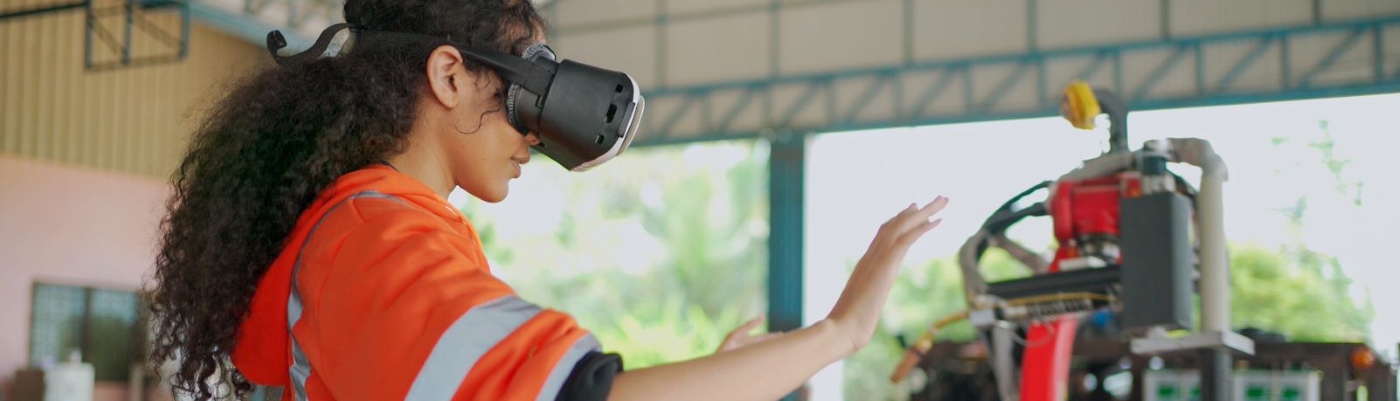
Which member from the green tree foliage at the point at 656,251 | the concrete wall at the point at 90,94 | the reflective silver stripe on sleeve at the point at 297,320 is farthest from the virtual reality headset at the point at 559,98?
the green tree foliage at the point at 656,251

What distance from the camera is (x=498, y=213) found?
1096 inches

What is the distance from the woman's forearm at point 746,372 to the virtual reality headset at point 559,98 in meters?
0.46

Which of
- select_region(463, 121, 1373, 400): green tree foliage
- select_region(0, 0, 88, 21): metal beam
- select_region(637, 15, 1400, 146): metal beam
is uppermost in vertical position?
select_region(0, 0, 88, 21): metal beam

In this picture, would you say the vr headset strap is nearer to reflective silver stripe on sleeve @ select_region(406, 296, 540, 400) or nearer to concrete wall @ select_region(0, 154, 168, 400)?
reflective silver stripe on sleeve @ select_region(406, 296, 540, 400)

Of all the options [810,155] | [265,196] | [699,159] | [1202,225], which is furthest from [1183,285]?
[699,159]

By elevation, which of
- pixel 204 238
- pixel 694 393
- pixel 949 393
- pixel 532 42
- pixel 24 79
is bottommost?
pixel 949 393

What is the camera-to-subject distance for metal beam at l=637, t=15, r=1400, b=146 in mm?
12430

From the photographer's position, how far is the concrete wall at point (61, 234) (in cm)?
1354

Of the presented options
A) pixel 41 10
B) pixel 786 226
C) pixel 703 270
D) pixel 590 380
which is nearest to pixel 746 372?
pixel 590 380

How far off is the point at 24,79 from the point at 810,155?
7904mm

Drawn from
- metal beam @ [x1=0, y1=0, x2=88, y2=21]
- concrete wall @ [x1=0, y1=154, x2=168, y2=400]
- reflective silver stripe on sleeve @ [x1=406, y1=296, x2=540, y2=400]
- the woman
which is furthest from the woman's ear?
concrete wall @ [x1=0, y1=154, x2=168, y2=400]

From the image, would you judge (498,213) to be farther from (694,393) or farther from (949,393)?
(694,393)

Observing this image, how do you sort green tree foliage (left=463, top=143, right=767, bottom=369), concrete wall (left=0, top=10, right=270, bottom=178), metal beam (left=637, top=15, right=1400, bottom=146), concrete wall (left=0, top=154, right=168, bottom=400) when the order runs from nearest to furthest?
metal beam (left=637, top=15, right=1400, bottom=146), concrete wall (left=0, top=154, right=168, bottom=400), concrete wall (left=0, top=10, right=270, bottom=178), green tree foliage (left=463, top=143, right=767, bottom=369)

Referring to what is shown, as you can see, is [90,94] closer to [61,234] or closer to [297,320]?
[61,234]
